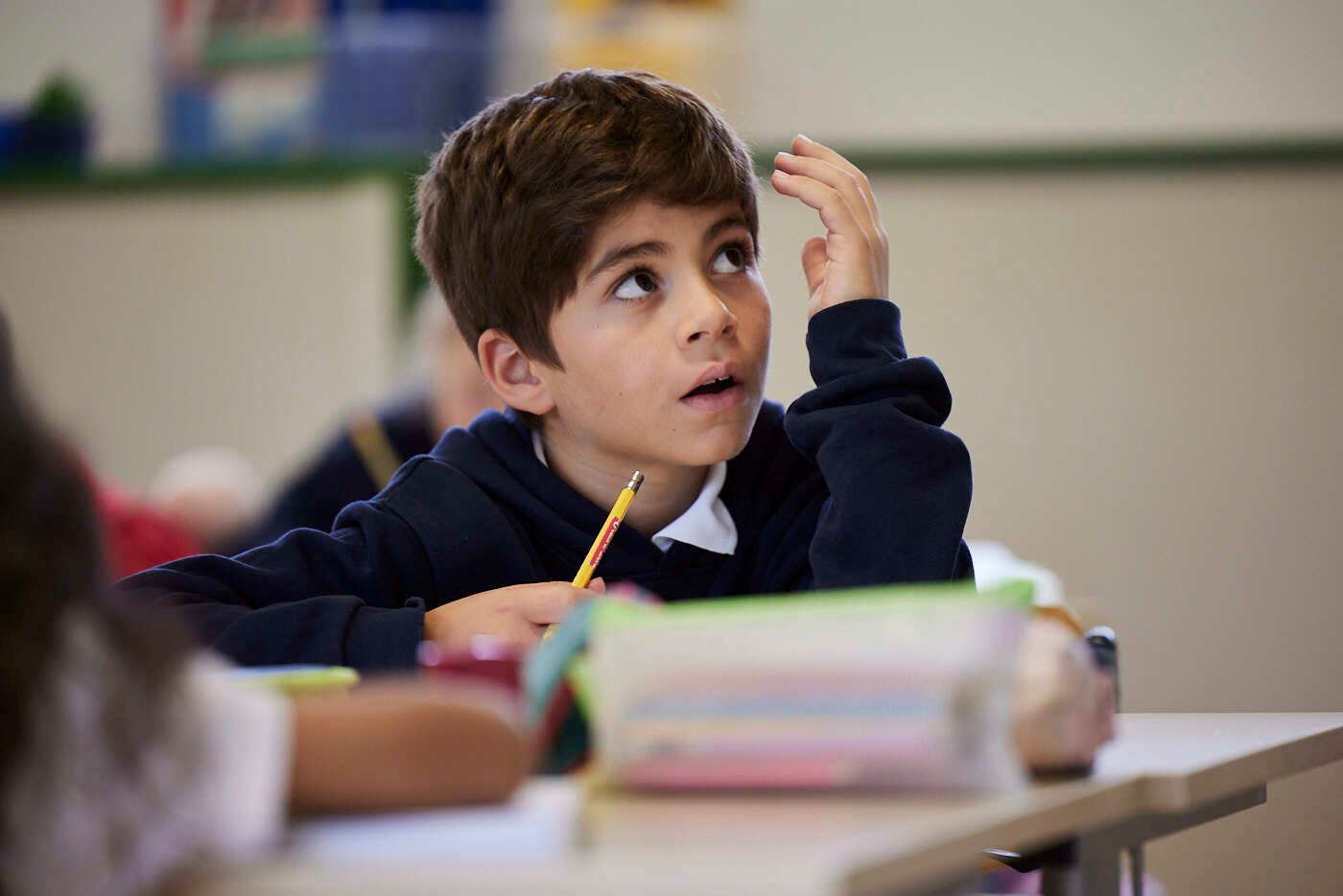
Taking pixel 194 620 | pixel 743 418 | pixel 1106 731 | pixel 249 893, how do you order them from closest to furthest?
pixel 249 893 → pixel 1106 731 → pixel 194 620 → pixel 743 418

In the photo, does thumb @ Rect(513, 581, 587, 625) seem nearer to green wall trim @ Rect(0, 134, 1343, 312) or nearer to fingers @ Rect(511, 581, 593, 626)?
fingers @ Rect(511, 581, 593, 626)

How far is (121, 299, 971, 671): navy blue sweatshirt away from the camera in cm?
117

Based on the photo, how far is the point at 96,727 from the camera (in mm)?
582

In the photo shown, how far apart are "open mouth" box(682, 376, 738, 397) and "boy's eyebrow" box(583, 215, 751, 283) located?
112mm

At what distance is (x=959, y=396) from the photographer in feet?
12.8

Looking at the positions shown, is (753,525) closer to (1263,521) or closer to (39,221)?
(1263,521)

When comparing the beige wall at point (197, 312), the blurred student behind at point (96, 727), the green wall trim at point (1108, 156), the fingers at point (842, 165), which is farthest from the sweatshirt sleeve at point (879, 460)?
the beige wall at point (197, 312)

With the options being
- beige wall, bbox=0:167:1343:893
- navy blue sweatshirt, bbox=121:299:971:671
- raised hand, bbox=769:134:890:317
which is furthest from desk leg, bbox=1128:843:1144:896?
beige wall, bbox=0:167:1343:893

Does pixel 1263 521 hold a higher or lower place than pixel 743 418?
lower

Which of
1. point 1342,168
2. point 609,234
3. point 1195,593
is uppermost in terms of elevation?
point 1342,168

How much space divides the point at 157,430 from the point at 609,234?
119 inches

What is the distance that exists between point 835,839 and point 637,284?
840 mm

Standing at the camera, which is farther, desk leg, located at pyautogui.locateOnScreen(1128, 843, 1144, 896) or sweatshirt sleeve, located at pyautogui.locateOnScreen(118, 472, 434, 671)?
sweatshirt sleeve, located at pyautogui.locateOnScreen(118, 472, 434, 671)

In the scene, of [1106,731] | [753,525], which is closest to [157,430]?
[753,525]
